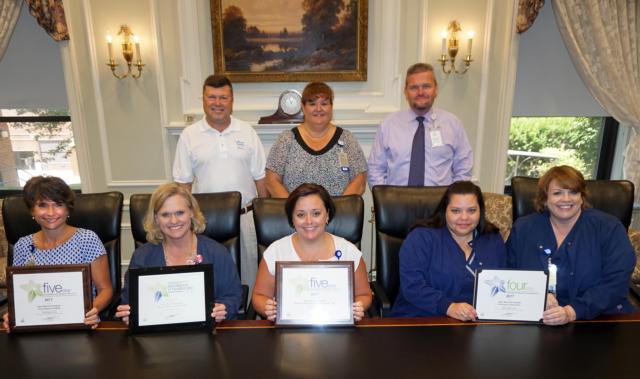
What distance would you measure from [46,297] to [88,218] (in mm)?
770

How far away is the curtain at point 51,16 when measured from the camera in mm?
3572

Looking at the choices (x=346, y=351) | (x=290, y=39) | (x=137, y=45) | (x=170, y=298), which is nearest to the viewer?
(x=346, y=351)

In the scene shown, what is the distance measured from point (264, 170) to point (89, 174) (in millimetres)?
2165

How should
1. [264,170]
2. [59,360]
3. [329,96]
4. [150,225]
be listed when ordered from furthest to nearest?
1. [264,170]
2. [329,96]
3. [150,225]
4. [59,360]

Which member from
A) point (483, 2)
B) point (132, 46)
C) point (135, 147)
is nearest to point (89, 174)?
point (135, 147)

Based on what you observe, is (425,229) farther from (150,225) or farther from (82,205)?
(82,205)

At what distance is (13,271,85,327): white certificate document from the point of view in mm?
1529

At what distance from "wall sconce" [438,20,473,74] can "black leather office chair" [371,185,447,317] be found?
186 centimetres

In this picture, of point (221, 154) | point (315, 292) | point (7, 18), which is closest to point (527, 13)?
point (221, 154)

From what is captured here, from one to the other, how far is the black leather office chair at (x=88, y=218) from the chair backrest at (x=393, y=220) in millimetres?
1390

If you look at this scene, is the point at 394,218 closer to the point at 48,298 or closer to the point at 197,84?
the point at 48,298

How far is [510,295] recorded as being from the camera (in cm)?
158

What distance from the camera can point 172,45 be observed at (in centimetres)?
375

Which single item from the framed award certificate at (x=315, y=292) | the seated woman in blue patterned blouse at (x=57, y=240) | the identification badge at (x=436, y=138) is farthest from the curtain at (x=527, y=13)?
the seated woman in blue patterned blouse at (x=57, y=240)
